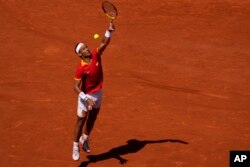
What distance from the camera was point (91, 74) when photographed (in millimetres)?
8555

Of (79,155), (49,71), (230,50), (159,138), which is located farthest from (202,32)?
(79,155)

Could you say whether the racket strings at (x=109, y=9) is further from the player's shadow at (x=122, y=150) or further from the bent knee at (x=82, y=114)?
the player's shadow at (x=122, y=150)

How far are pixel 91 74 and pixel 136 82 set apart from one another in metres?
3.89

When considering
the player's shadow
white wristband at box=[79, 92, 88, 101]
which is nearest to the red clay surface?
the player's shadow

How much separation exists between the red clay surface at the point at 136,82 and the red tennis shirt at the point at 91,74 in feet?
5.17

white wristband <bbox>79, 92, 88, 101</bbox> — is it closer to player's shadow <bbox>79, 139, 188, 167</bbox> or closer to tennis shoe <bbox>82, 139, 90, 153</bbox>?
tennis shoe <bbox>82, 139, 90, 153</bbox>

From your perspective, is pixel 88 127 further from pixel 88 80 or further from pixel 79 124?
pixel 88 80

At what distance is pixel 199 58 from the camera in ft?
45.3

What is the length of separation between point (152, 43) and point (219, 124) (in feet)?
15.3

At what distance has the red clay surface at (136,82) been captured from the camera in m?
9.76

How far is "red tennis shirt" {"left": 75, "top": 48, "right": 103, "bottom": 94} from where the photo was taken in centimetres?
848

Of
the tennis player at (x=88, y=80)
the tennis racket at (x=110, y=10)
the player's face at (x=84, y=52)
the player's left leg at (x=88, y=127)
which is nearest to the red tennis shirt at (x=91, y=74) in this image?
the tennis player at (x=88, y=80)

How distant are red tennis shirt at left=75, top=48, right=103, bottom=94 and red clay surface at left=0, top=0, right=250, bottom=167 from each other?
157 cm

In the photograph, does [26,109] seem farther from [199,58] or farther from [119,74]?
[199,58]
